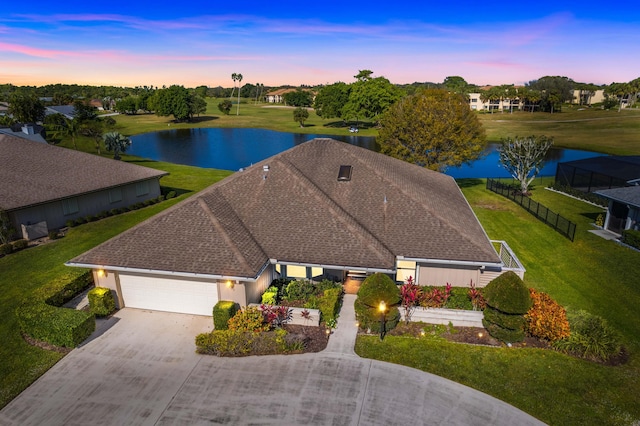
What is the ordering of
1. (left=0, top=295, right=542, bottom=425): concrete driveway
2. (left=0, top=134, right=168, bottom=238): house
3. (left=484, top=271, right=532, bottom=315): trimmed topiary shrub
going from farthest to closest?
1. (left=0, top=134, right=168, bottom=238): house
2. (left=484, top=271, right=532, bottom=315): trimmed topiary shrub
3. (left=0, top=295, right=542, bottom=425): concrete driveway

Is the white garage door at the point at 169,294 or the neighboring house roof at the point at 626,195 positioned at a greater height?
the neighboring house roof at the point at 626,195

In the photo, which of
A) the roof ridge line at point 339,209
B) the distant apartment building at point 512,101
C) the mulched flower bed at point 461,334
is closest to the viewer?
the mulched flower bed at point 461,334

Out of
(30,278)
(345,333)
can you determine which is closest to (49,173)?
(30,278)

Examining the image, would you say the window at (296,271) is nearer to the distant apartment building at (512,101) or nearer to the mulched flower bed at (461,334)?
the mulched flower bed at (461,334)

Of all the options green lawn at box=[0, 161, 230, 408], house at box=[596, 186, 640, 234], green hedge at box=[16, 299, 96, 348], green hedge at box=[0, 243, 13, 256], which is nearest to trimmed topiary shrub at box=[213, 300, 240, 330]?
green hedge at box=[16, 299, 96, 348]

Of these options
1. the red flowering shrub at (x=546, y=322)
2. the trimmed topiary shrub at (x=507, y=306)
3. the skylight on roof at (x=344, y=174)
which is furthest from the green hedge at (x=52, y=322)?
the red flowering shrub at (x=546, y=322)

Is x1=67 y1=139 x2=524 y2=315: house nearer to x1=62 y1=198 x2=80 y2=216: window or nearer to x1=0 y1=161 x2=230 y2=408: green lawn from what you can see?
x1=0 y1=161 x2=230 y2=408: green lawn

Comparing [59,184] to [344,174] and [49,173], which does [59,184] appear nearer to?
[49,173]
